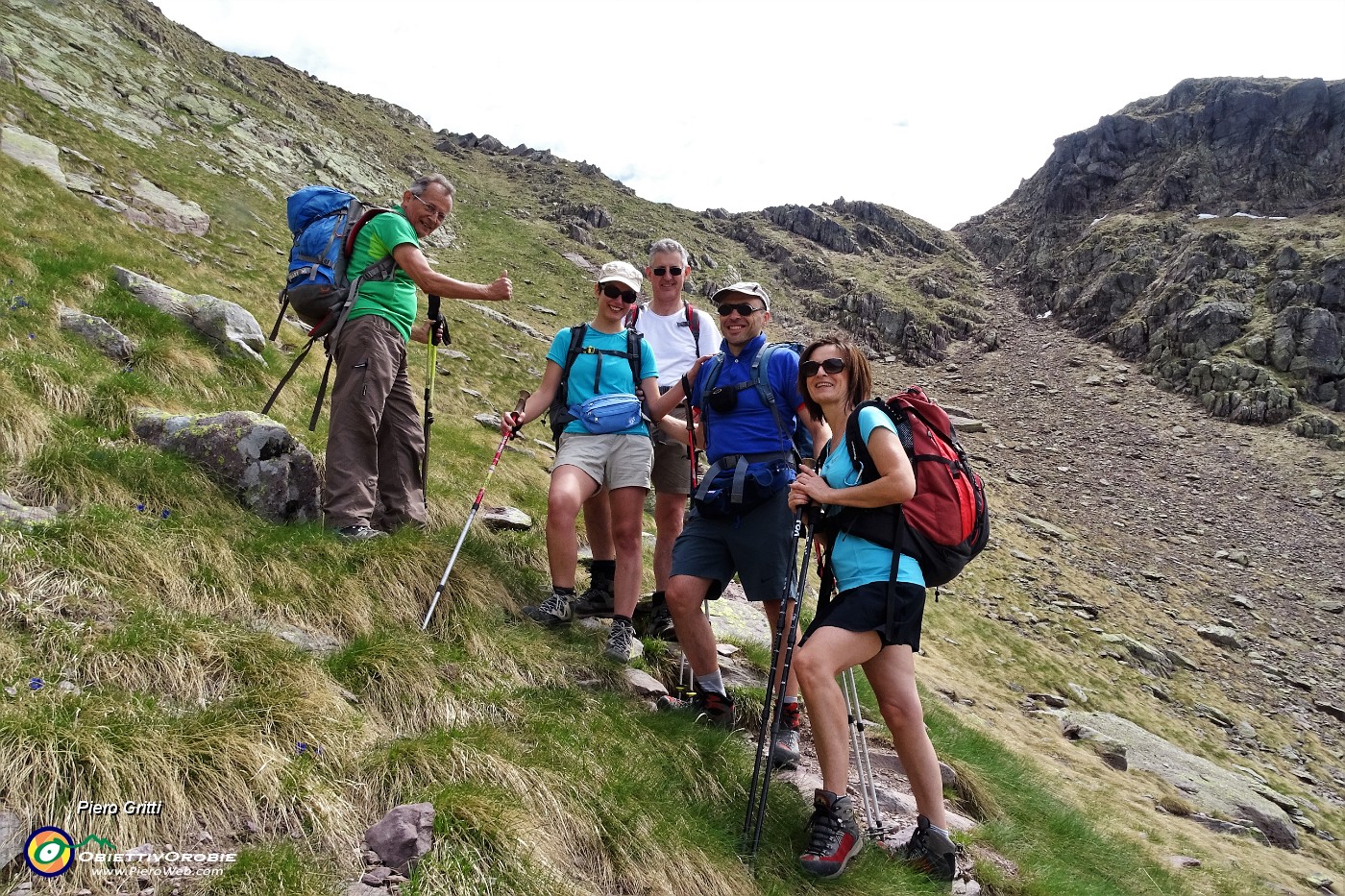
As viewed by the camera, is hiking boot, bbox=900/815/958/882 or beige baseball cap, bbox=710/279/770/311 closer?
hiking boot, bbox=900/815/958/882

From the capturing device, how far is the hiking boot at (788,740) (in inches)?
217

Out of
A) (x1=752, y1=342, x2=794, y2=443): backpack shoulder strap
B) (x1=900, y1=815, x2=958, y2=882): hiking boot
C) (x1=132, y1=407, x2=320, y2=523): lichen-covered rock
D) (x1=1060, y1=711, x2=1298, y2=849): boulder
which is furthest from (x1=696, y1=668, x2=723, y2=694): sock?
(x1=1060, y1=711, x2=1298, y2=849): boulder

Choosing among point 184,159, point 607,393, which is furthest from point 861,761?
point 184,159

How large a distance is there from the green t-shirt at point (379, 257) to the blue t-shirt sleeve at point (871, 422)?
444 centimetres

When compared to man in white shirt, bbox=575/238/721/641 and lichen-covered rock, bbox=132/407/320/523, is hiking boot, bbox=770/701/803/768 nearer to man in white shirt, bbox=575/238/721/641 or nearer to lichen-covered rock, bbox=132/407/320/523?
man in white shirt, bbox=575/238/721/641

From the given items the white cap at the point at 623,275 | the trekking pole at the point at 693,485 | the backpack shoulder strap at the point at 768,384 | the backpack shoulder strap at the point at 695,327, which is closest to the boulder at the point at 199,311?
the white cap at the point at 623,275

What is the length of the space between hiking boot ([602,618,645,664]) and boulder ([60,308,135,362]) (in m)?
6.85

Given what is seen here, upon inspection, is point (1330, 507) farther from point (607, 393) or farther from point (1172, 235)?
point (607, 393)

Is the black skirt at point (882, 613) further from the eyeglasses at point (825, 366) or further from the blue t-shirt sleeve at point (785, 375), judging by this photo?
the blue t-shirt sleeve at point (785, 375)

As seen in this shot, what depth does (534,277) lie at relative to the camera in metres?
60.3

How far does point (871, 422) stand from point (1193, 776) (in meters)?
17.0

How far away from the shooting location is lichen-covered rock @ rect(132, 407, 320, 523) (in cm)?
641

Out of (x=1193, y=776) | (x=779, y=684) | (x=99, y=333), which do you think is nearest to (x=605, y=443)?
(x=779, y=684)

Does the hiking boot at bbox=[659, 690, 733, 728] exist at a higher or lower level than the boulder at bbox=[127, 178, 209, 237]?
lower
